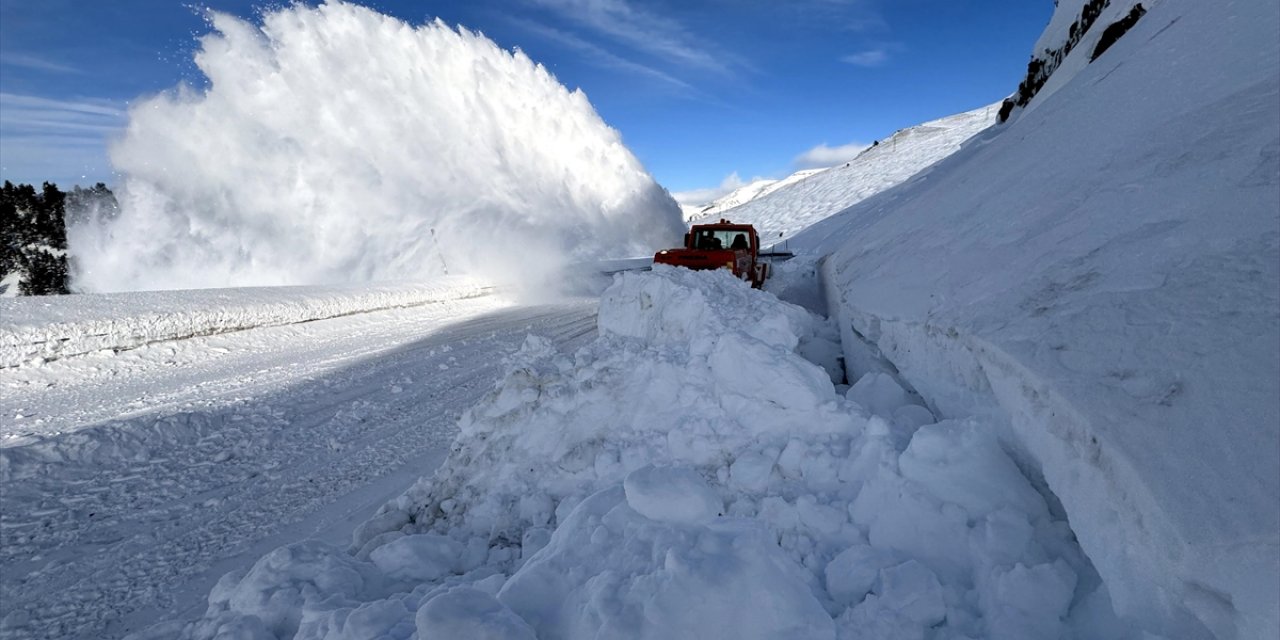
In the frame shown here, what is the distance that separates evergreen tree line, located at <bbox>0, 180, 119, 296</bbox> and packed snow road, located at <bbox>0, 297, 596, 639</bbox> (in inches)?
732

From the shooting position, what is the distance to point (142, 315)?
854 centimetres

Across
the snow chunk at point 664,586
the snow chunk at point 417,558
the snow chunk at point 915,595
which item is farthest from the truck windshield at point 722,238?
the snow chunk at point 915,595

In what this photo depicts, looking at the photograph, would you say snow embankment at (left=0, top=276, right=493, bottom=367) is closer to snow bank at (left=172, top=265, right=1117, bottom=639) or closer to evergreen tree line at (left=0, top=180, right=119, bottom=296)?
snow bank at (left=172, top=265, right=1117, bottom=639)

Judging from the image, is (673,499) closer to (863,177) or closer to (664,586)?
(664,586)

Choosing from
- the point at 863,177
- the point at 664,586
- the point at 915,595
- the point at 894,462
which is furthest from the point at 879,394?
the point at 863,177

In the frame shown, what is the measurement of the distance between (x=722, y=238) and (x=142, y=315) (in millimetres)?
9799

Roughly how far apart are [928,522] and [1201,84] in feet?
10.4

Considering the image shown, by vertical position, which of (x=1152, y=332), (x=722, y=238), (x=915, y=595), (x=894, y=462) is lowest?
(x=915, y=595)

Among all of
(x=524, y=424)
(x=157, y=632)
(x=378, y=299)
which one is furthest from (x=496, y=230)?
(x=157, y=632)

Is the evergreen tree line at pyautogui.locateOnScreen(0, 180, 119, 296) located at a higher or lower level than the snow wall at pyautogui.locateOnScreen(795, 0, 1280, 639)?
higher

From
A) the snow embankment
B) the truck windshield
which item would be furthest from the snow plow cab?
the snow embankment

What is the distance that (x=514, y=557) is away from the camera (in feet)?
9.08

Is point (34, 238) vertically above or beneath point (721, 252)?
above

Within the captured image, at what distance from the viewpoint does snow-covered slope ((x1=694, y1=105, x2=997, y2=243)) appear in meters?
34.1
